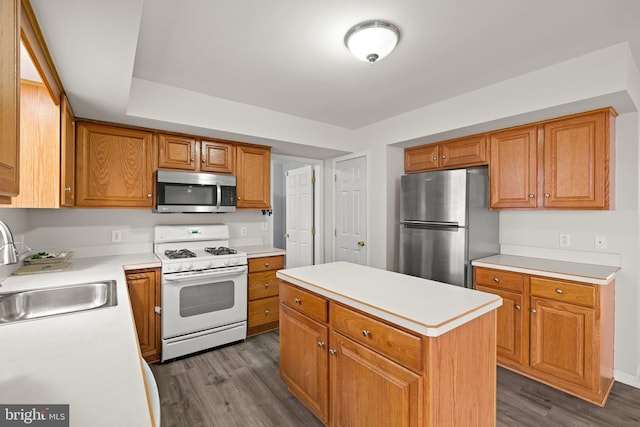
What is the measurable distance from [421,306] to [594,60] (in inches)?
85.1

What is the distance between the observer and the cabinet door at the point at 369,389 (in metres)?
1.30

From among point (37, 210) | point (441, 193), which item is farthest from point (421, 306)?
point (37, 210)

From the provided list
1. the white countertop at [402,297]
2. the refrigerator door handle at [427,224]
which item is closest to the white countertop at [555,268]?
the refrigerator door handle at [427,224]

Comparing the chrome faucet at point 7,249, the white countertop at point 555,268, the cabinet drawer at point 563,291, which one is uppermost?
the chrome faucet at point 7,249

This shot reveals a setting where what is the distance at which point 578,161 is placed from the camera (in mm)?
2375

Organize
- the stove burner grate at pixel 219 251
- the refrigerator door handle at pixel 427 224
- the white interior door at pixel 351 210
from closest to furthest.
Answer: the refrigerator door handle at pixel 427 224, the stove burner grate at pixel 219 251, the white interior door at pixel 351 210

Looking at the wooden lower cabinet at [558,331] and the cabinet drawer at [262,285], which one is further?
the cabinet drawer at [262,285]

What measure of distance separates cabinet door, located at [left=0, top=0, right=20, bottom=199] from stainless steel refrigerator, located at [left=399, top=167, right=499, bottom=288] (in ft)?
9.51

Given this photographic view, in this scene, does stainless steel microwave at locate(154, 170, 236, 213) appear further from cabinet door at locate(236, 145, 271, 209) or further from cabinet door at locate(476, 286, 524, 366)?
cabinet door at locate(476, 286, 524, 366)


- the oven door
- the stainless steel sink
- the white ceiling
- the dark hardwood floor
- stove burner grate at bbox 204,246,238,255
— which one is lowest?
the dark hardwood floor

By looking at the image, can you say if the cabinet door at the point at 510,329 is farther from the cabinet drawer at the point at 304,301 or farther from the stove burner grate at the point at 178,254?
the stove burner grate at the point at 178,254

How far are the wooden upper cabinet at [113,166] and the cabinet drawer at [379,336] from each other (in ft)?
7.31

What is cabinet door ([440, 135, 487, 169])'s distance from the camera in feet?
9.75

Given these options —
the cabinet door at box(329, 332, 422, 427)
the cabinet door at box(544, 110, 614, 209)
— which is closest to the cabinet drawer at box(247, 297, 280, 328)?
the cabinet door at box(329, 332, 422, 427)
